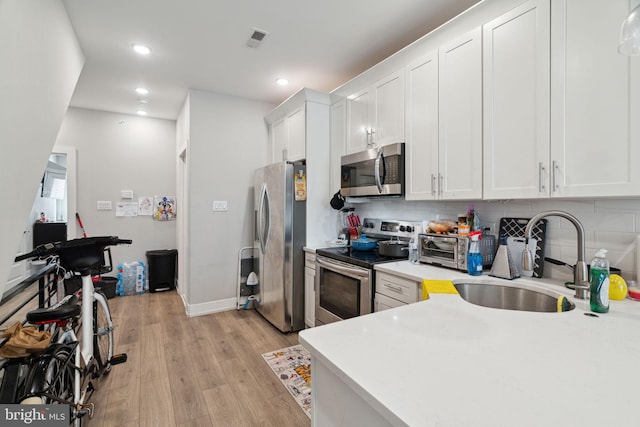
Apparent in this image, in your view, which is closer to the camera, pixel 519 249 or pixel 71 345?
pixel 71 345

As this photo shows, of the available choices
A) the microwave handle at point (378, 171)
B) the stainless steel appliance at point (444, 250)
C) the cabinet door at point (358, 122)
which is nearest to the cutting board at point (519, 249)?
the stainless steel appliance at point (444, 250)

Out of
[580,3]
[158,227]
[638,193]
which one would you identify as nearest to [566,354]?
[638,193]

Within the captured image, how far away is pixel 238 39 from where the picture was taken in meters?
2.55

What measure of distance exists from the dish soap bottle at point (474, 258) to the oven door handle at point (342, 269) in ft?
2.28

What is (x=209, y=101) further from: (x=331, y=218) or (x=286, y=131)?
(x=331, y=218)

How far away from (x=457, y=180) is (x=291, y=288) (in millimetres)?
1893

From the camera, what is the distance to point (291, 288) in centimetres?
306

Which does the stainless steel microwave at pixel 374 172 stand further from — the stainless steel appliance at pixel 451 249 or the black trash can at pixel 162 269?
the black trash can at pixel 162 269

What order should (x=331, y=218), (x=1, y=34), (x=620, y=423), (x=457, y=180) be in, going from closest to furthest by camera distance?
1. (x=620, y=423)
2. (x=1, y=34)
3. (x=457, y=180)
4. (x=331, y=218)

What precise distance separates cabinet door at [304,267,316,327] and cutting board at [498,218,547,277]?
1666mm

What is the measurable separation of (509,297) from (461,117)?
1145 millimetres

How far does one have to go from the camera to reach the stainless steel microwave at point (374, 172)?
2.38 metres

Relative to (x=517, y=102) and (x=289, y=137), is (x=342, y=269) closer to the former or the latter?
(x=517, y=102)

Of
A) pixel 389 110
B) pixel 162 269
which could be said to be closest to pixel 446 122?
pixel 389 110
